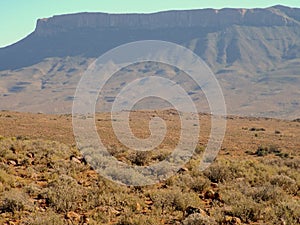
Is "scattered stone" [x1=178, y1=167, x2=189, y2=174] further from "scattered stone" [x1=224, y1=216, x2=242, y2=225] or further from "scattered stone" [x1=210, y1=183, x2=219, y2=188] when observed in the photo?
"scattered stone" [x1=224, y1=216, x2=242, y2=225]

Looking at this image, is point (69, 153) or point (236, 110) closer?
point (69, 153)

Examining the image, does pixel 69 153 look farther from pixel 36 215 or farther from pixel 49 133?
pixel 49 133

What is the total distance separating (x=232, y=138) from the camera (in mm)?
37594

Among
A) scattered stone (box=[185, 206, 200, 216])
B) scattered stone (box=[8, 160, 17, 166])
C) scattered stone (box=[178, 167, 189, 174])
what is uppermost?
scattered stone (box=[8, 160, 17, 166])

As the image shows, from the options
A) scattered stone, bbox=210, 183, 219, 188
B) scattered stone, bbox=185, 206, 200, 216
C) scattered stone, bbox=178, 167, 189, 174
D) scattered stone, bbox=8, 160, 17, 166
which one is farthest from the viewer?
scattered stone, bbox=8, 160, 17, 166

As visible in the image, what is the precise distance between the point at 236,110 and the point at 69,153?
126577 millimetres

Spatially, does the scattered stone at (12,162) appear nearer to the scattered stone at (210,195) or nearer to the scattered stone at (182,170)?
the scattered stone at (182,170)

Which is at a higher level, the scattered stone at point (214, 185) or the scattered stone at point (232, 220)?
the scattered stone at point (232, 220)

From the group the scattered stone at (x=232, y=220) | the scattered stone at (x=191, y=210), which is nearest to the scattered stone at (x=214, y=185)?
the scattered stone at (x=191, y=210)

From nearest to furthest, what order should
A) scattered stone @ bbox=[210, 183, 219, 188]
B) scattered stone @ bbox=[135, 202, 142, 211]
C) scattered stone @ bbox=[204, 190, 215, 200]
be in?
1. scattered stone @ bbox=[135, 202, 142, 211]
2. scattered stone @ bbox=[204, 190, 215, 200]
3. scattered stone @ bbox=[210, 183, 219, 188]

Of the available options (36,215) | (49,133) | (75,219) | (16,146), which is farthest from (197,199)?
(49,133)

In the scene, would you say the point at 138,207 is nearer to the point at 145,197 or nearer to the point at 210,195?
the point at 145,197

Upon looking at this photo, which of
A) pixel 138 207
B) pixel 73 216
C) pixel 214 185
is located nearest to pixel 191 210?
pixel 138 207

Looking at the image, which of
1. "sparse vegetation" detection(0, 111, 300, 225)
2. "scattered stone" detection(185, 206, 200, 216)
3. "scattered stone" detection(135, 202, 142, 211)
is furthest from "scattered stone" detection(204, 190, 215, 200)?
"scattered stone" detection(135, 202, 142, 211)
